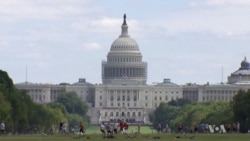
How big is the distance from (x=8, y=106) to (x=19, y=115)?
6.08 m

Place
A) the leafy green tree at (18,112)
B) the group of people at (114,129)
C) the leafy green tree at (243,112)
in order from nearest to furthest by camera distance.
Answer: the group of people at (114,129) < the leafy green tree at (18,112) < the leafy green tree at (243,112)

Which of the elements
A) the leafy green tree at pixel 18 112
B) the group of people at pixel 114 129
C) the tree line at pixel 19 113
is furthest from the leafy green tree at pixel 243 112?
the group of people at pixel 114 129

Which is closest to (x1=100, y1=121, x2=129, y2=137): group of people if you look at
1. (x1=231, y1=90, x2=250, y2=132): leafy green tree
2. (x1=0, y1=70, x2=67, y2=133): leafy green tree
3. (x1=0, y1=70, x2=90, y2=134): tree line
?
(x1=0, y1=70, x2=90, y2=134): tree line

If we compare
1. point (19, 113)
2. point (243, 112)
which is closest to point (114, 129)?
point (243, 112)

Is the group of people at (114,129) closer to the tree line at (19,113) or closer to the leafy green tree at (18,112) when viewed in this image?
the tree line at (19,113)

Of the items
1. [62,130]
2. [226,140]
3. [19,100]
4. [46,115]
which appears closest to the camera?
[226,140]

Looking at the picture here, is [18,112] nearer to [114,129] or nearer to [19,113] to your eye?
[19,113]

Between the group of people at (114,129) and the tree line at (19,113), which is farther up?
the tree line at (19,113)

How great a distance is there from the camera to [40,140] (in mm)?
77312

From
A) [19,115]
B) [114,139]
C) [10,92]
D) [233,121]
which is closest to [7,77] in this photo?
[10,92]

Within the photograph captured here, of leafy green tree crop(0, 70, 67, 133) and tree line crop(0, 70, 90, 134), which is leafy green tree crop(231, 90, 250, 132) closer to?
tree line crop(0, 70, 90, 134)

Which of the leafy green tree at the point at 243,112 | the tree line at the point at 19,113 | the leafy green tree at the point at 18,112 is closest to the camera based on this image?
the tree line at the point at 19,113

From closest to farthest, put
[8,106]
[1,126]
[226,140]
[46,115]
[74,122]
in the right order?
[226,140]
[1,126]
[8,106]
[46,115]
[74,122]

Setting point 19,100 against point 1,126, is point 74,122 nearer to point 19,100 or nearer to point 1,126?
point 19,100
